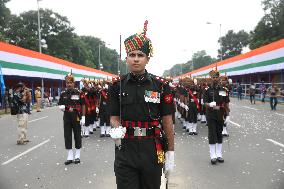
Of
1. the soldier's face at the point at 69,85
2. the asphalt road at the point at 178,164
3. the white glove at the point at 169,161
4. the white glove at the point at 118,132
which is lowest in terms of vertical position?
the asphalt road at the point at 178,164

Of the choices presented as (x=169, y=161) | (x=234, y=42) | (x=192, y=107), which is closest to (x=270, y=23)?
(x=234, y=42)

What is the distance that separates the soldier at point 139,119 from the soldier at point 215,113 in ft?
15.7

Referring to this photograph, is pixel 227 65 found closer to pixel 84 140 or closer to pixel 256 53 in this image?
pixel 256 53

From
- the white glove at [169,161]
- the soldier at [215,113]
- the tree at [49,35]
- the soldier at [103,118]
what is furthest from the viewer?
the tree at [49,35]

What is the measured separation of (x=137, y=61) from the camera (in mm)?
3631

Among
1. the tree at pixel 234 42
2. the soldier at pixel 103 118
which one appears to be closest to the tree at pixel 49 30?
the tree at pixel 234 42

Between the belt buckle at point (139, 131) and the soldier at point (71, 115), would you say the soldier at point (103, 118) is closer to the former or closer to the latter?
the soldier at point (71, 115)

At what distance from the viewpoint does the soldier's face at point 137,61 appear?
363 cm

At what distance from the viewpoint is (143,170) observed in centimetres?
357

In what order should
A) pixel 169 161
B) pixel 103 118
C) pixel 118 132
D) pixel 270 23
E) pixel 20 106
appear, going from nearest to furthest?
pixel 118 132, pixel 169 161, pixel 20 106, pixel 103 118, pixel 270 23

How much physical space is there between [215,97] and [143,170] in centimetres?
559

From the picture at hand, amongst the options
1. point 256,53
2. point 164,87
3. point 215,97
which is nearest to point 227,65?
point 256,53

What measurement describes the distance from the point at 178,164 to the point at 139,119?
4841 mm

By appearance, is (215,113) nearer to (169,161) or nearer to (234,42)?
(169,161)
